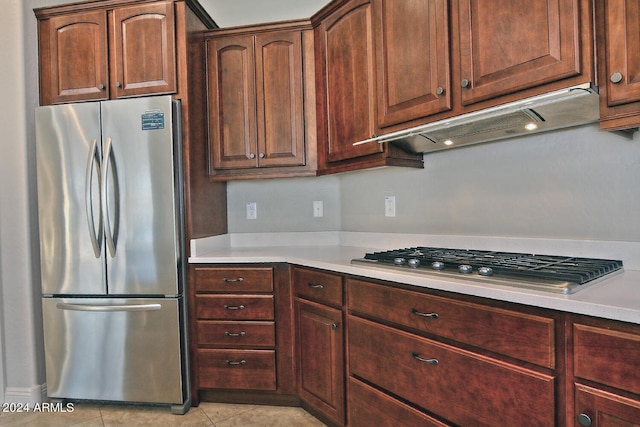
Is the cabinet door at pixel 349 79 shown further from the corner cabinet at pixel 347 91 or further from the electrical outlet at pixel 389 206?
the electrical outlet at pixel 389 206

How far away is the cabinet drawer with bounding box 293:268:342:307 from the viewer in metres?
1.85

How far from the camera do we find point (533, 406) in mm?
1115

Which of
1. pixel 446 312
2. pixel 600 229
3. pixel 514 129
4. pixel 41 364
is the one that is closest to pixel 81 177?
pixel 41 364

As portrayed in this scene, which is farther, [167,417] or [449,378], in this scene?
[167,417]

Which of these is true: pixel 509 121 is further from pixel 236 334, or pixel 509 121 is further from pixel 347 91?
pixel 236 334

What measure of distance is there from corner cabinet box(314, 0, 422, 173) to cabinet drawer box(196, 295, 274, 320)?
894 mm

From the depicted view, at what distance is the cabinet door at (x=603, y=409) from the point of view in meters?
0.93

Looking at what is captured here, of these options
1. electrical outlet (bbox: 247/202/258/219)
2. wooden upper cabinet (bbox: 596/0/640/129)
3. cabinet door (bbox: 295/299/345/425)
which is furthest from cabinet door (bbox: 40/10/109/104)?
wooden upper cabinet (bbox: 596/0/640/129)

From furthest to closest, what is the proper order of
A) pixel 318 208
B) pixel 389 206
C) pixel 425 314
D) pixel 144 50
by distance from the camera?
pixel 318 208
pixel 389 206
pixel 144 50
pixel 425 314

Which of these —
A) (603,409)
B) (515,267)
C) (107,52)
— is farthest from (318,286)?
(107,52)

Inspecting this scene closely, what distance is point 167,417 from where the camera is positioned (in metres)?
2.21

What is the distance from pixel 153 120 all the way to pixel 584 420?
90.1 inches

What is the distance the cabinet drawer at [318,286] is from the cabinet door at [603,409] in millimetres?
1009

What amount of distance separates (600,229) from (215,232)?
2.13m
